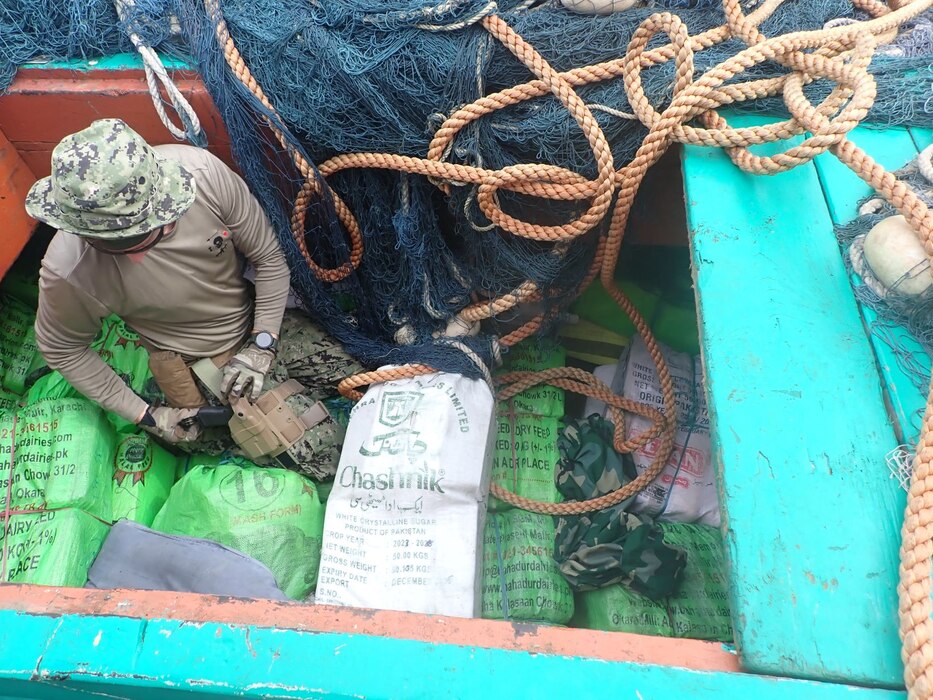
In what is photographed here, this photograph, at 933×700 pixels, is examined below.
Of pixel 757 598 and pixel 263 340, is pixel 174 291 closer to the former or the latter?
pixel 263 340

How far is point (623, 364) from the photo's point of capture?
104 inches

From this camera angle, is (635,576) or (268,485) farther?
(268,485)

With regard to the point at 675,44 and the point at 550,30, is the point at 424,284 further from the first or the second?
the point at 675,44

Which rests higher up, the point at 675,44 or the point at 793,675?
the point at 675,44

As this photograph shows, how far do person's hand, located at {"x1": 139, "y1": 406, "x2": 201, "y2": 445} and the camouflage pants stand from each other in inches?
2.3

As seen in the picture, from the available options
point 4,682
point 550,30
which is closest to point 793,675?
point 4,682

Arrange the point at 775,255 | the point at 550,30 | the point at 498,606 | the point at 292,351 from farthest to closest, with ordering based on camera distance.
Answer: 1. the point at 292,351
2. the point at 498,606
3. the point at 550,30
4. the point at 775,255

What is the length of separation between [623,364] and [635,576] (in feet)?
3.00

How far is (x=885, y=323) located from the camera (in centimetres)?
144

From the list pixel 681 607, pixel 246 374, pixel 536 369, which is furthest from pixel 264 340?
pixel 681 607

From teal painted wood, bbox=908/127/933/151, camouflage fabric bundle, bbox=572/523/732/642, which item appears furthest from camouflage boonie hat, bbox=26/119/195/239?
teal painted wood, bbox=908/127/933/151

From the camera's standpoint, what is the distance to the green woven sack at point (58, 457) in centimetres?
217

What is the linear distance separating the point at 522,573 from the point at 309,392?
1051mm

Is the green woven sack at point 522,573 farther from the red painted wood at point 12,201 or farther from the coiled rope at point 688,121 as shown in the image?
the red painted wood at point 12,201
